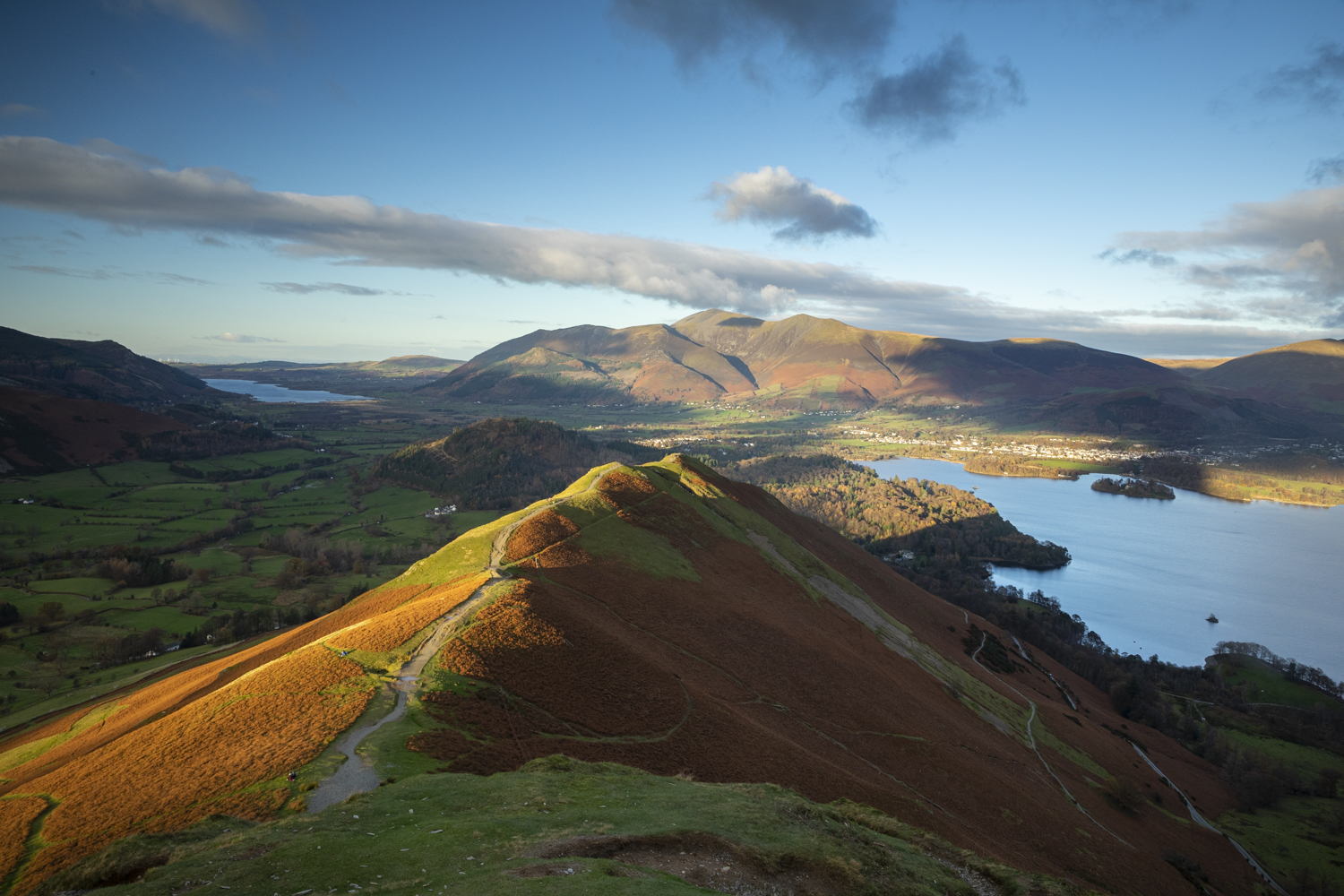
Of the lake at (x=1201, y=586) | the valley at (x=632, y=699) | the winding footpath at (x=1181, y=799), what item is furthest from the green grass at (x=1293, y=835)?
the lake at (x=1201, y=586)

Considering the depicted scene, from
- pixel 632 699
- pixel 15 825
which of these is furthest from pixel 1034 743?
pixel 15 825

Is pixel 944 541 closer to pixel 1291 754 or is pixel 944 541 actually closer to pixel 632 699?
pixel 1291 754

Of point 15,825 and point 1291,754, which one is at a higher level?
point 15,825

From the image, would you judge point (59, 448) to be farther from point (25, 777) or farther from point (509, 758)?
point (509, 758)

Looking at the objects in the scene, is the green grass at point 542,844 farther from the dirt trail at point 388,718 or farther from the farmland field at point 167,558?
the farmland field at point 167,558

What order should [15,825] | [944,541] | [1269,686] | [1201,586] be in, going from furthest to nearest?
[944,541] → [1201,586] → [1269,686] → [15,825]

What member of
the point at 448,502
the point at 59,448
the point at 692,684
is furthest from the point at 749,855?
the point at 59,448
